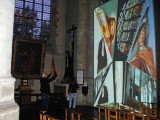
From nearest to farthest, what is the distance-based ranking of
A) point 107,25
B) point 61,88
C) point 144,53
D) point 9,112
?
point 9,112
point 144,53
point 107,25
point 61,88

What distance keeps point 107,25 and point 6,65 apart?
644 centimetres

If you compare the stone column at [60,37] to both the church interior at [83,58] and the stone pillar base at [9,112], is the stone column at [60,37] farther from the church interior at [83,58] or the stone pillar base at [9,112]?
the stone pillar base at [9,112]

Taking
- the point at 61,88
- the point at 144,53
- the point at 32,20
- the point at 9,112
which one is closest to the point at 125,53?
the point at 144,53

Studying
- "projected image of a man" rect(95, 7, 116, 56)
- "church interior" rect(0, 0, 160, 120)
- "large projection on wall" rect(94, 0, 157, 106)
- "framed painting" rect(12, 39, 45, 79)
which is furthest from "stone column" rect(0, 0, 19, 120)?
"framed painting" rect(12, 39, 45, 79)

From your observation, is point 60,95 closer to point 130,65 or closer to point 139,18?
point 130,65

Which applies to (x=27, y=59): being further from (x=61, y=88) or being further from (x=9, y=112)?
(x=9, y=112)

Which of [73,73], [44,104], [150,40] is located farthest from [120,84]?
[73,73]

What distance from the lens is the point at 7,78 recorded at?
326cm

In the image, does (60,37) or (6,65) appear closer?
(6,65)

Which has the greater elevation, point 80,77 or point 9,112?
point 80,77

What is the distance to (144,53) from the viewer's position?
6.83 m

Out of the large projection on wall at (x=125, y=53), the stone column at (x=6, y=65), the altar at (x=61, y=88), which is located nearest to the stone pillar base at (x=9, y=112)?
the stone column at (x=6, y=65)

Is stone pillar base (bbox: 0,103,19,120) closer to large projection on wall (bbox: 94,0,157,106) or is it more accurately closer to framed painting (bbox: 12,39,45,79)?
large projection on wall (bbox: 94,0,157,106)

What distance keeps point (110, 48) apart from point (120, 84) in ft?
5.70
